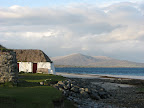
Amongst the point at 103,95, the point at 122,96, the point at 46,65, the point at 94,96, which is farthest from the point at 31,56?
the point at 94,96

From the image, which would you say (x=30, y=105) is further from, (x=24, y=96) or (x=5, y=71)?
(x=5, y=71)

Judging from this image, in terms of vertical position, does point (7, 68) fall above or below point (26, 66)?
below

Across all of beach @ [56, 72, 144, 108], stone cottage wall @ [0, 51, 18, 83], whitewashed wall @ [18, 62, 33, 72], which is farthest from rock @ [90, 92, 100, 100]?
whitewashed wall @ [18, 62, 33, 72]

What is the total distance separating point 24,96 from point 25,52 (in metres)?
37.5

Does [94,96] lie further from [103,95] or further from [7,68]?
[7,68]

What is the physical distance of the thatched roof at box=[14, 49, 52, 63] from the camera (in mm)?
46147

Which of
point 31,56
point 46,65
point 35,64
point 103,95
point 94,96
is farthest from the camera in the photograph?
point 31,56

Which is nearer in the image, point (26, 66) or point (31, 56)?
point (26, 66)

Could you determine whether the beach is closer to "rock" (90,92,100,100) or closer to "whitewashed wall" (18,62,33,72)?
"rock" (90,92,100,100)

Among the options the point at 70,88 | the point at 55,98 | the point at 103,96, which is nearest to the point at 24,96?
the point at 55,98

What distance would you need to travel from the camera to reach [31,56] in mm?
47344

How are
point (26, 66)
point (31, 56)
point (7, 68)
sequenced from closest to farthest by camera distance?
point (7, 68)
point (26, 66)
point (31, 56)

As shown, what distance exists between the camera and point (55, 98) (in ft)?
41.7

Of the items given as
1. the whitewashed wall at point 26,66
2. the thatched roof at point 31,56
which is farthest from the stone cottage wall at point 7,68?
the thatched roof at point 31,56
